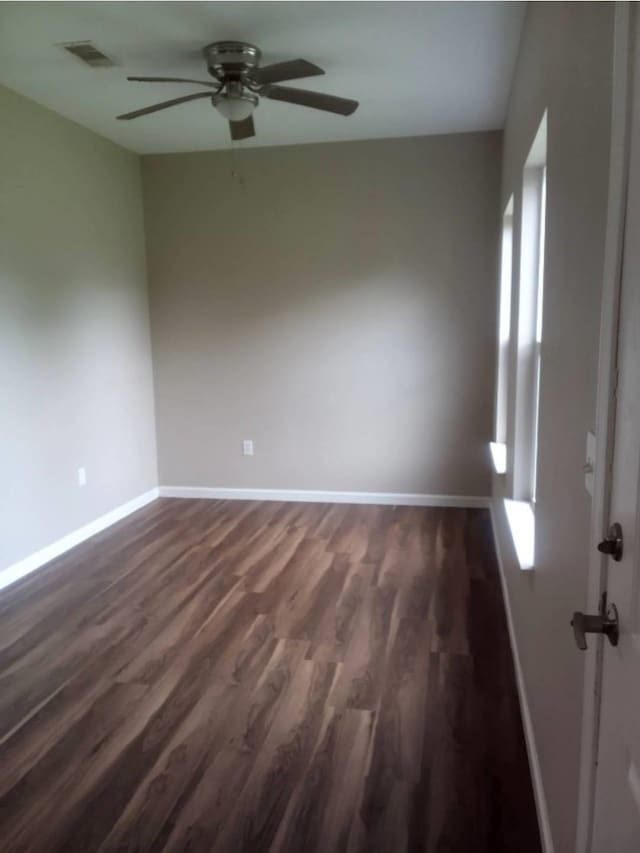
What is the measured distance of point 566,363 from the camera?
59.1 inches

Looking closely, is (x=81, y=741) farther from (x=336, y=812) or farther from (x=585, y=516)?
(x=585, y=516)

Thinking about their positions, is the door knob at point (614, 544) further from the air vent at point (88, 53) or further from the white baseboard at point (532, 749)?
the air vent at point (88, 53)

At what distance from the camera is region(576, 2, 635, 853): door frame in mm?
895

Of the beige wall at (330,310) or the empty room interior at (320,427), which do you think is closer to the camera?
the empty room interior at (320,427)

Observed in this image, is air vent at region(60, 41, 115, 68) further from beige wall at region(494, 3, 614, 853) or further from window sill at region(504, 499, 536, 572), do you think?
window sill at region(504, 499, 536, 572)

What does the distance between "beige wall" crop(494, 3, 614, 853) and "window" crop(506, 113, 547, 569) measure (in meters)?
0.57

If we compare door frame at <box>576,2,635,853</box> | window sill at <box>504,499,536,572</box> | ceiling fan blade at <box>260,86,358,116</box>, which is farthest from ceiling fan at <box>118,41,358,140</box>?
door frame at <box>576,2,635,853</box>

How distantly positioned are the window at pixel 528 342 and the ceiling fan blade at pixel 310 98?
94 cm

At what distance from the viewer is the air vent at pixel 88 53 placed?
2.89m

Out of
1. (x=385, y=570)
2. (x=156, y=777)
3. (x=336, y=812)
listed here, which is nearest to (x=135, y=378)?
(x=385, y=570)

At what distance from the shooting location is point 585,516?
122 centimetres

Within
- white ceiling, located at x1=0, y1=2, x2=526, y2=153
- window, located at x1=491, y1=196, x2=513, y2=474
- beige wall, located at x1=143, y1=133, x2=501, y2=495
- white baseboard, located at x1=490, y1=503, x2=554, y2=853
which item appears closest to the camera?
white baseboard, located at x1=490, y1=503, x2=554, y2=853

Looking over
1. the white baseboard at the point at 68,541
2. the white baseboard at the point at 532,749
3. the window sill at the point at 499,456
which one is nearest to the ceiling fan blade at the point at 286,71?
the window sill at the point at 499,456

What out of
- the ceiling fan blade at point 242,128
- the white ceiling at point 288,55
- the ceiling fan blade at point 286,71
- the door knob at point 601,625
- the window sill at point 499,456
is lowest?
the window sill at point 499,456
